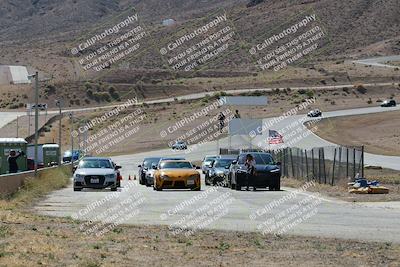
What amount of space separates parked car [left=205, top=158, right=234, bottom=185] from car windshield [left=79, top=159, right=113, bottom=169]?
16.2 ft

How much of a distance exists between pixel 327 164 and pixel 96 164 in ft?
31.5

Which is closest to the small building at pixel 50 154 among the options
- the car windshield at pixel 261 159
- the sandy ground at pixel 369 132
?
the sandy ground at pixel 369 132

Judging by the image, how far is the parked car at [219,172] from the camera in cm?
4110

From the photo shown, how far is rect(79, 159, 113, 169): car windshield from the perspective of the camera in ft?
124

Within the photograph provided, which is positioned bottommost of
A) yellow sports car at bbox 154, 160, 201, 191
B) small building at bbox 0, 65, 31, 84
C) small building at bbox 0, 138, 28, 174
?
yellow sports car at bbox 154, 160, 201, 191

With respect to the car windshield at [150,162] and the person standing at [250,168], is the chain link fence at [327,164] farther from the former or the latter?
the car windshield at [150,162]

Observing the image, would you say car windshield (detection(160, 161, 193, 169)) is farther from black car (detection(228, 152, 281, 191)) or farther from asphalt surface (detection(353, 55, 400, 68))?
asphalt surface (detection(353, 55, 400, 68))

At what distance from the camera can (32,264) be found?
41.1 ft

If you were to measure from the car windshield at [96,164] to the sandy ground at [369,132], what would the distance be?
37.6 metres

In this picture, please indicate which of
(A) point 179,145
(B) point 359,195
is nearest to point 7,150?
(B) point 359,195

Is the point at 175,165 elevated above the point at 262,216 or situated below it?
above

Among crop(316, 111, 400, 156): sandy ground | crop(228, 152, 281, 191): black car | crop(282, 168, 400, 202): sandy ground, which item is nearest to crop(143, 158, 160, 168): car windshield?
crop(282, 168, 400, 202): sandy ground

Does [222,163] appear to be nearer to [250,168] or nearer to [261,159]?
[261,159]

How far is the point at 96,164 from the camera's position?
37.8 metres
